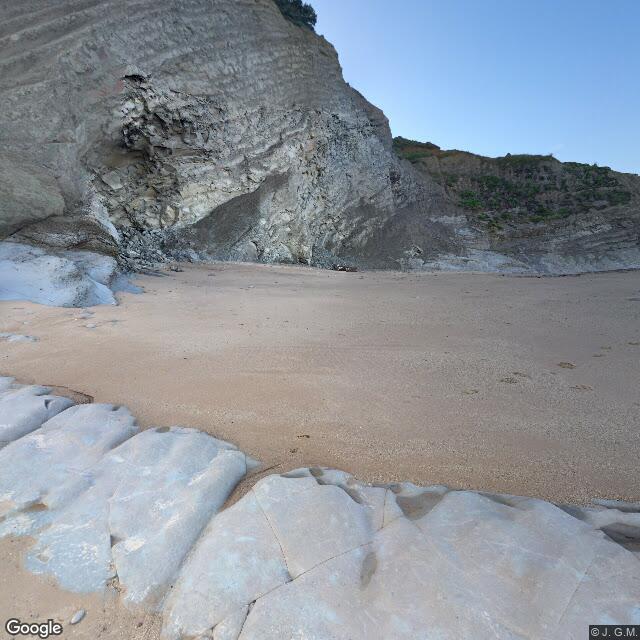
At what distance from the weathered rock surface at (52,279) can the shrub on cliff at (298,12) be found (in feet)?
39.6

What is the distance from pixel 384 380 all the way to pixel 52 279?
3.90 meters

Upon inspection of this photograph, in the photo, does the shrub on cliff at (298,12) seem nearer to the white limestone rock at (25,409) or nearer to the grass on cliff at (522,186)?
the grass on cliff at (522,186)

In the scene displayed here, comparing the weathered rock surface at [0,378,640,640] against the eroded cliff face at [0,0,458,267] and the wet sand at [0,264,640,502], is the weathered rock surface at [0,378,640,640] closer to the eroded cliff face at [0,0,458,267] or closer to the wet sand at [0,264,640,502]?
the wet sand at [0,264,640,502]

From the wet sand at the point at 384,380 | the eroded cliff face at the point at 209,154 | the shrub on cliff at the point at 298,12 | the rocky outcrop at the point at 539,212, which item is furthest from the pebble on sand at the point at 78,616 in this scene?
the shrub on cliff at the point at 298,12

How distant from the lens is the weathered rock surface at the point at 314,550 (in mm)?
1052

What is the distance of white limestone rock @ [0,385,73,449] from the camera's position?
1.88 metres

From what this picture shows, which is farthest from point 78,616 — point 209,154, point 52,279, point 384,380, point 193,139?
point 209,154

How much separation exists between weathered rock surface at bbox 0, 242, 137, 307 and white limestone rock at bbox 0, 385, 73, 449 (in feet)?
7.66

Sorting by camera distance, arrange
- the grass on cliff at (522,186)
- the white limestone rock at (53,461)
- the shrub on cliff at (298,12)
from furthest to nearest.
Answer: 1. the grass on cliff at (522,186)
2. the shrub on cliff at (298,12)
3. the white limestone rock at (53,461)

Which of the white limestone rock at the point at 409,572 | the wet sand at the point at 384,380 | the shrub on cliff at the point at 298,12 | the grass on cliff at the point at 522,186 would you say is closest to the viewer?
the white limestone rock at the point at 409,572

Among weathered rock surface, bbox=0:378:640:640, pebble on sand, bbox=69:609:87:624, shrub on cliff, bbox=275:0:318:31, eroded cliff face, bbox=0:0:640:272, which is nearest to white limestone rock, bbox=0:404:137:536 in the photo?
weathered rock surface, bbox=0:378:640:640

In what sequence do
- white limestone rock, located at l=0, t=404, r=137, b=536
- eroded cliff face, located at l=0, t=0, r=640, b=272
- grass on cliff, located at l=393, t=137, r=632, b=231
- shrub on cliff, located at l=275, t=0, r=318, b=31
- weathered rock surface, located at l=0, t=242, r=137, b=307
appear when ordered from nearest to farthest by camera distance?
white limestone rock, located at l=0, t=404, r=137, b=536 < weathered rock surface, located at l=0, t=242, r=137, b=307 < eroded cliff face, located at l=0, t=0, r=640, b=272 < shrub on cliff, located at l=275, t=0, r=318, b=31 < grass on cliff, located at l=393, t=137, r=632, b=231

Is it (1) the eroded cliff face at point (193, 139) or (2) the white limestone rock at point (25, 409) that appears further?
(1) the eroded cliff face at point (193, 139)

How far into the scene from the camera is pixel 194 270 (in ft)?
26.5
